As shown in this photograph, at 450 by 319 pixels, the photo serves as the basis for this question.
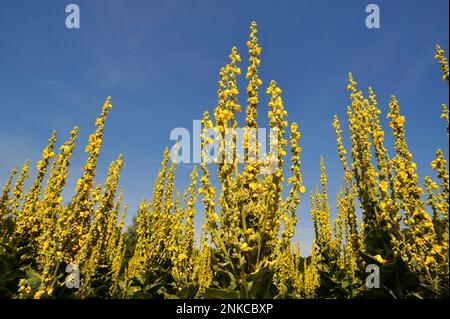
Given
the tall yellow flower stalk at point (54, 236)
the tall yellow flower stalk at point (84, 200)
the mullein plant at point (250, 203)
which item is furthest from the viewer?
the tall yellow flower stalk at point (84, 200)

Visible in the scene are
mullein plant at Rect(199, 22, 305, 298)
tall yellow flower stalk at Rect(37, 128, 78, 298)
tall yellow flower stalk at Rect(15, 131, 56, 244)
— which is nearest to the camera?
mullein plant at Rect(199, 22, 305, 298)

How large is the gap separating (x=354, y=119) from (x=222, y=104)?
3.91 meters

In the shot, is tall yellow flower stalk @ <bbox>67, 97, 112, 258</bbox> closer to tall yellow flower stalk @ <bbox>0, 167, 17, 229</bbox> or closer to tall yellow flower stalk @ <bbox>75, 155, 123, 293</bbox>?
tall yellow flower stalk @ <bbox>75, 155, 123, 293</bbox>

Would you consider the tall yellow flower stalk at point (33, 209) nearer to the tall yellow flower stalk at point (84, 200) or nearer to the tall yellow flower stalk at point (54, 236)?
the tall yellow flower stalk at point (54, 236)

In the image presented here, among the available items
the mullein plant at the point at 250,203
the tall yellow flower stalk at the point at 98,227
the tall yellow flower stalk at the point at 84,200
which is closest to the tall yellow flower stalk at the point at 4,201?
the tall yellow flower stalk at the point at 98,227

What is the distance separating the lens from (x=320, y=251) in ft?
34.1

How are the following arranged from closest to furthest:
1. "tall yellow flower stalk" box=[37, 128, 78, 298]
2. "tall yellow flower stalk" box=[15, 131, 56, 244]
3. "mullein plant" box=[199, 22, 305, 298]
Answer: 1. "mullein plant" box=[199, 22, 305, 298]
2. "tall yellow flower stalk" box=[37, 128, 78, 298]
3. "tall yellow flower stalk" box=[15, 131, 56, 244]

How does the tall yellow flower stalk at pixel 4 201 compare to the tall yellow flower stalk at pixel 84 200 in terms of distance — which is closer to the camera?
the tall yellow flower stalk at pixel 84 200

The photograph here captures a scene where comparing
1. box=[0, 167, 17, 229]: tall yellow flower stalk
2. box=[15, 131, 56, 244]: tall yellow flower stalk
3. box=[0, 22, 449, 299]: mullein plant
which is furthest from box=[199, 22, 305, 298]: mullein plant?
box=[0, 167, 17, 229]: tall yellow flower stalk

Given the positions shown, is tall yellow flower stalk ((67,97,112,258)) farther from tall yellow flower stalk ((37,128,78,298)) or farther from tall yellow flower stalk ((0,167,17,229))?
tall yellow flower stalk ((0,167,17,229))

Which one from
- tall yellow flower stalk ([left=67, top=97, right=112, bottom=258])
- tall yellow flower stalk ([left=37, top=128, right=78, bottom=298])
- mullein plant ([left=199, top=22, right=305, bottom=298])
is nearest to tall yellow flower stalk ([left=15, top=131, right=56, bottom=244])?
tall yellow flower stalk ([left=37, top=128, right=78, bottom=298])

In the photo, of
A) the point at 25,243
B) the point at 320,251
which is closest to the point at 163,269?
the point at 25,243

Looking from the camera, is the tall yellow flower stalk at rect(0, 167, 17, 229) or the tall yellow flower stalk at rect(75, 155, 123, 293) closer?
the tall yellow flower stalk at rect(75, 155, 123, 293)
